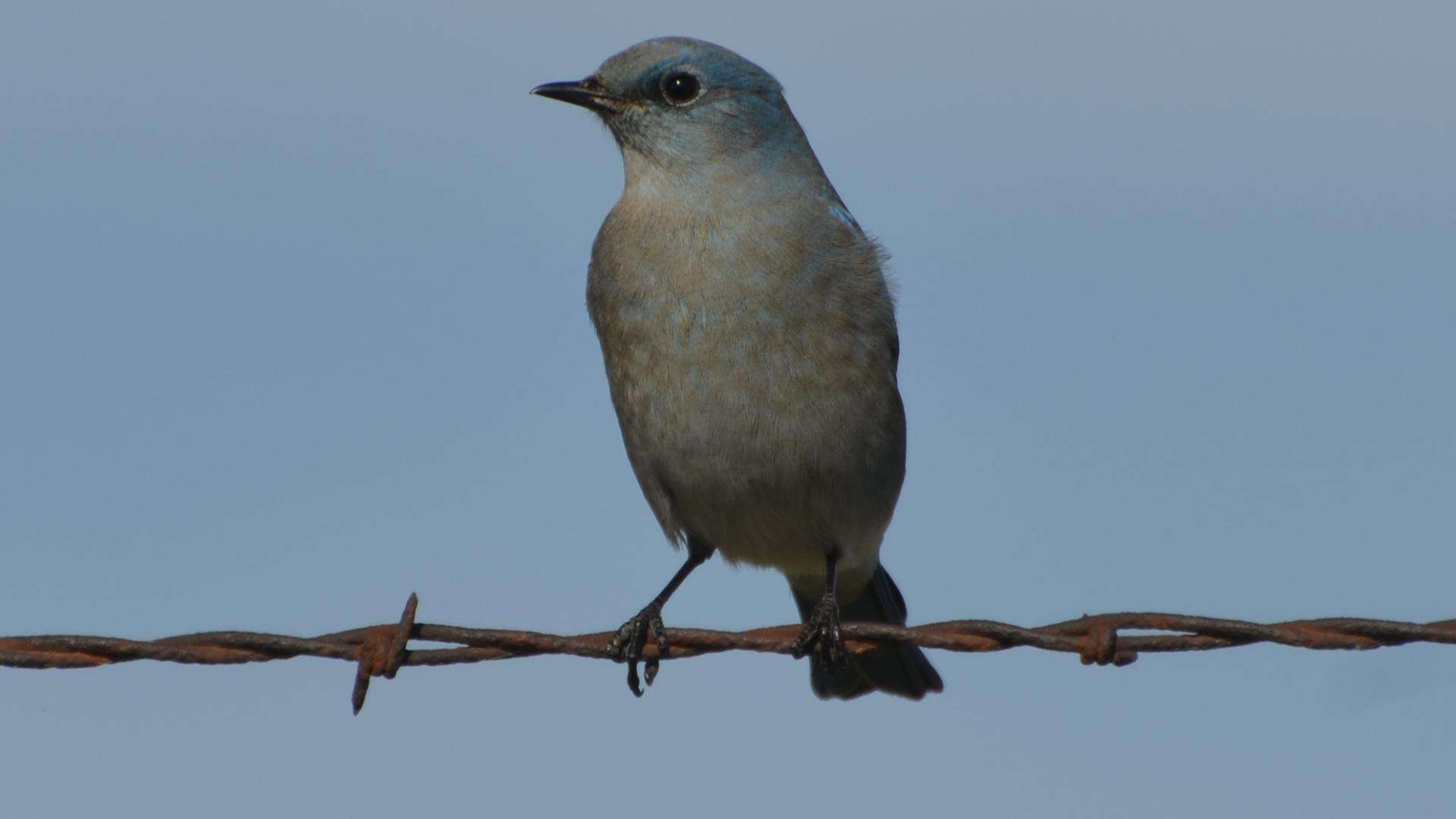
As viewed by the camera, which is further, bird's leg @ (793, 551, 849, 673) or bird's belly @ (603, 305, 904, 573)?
bird's belly @ (603, 305, 904, 573)

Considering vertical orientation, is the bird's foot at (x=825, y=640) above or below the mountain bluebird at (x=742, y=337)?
below

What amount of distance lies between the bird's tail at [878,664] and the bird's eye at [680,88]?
2.41 meters

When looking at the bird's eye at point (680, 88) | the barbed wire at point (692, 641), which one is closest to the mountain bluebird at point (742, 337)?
the bird's eye at point (680, 88)

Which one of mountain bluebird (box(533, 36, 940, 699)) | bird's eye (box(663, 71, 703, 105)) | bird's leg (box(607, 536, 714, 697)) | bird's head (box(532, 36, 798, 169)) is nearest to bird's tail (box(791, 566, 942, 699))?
mountain bluebird (box(533, 36, 940, 699))

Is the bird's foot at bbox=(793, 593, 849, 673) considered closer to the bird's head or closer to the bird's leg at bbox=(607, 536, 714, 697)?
the bird's leg at bbox=(607, 536, 714, 697)

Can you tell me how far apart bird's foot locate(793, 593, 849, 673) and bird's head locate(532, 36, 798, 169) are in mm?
2111

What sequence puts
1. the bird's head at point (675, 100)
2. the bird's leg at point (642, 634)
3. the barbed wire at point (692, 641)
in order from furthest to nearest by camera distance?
the bird's head at point (675, 100) < the bird's leg at point (642, 634) < the barbed wire at point (692, 641)

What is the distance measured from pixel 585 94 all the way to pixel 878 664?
2.95m

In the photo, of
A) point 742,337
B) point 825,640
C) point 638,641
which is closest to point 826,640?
point 825,640

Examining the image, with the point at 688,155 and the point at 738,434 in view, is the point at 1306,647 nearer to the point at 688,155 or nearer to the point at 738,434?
the point at 738,434

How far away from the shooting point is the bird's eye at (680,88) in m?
7.27

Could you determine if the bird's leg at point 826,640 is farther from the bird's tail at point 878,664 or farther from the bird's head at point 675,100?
the bird's head at point 675,100

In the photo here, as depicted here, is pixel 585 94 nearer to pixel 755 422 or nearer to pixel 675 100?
pixel 675 100

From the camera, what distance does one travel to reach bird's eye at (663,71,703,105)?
286 inches
